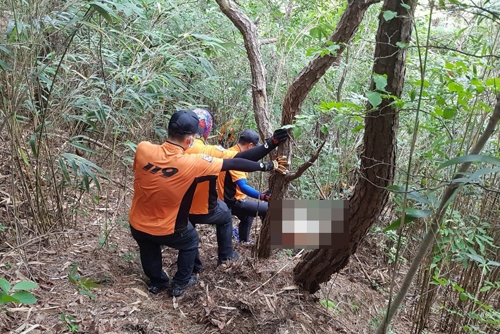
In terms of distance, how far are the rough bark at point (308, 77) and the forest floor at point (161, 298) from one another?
0.52 metres

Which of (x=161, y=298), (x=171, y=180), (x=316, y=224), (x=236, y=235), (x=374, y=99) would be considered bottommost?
(x=161, y=298)

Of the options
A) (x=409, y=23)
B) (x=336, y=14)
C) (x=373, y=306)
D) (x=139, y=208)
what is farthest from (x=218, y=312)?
(x=336, y=14)

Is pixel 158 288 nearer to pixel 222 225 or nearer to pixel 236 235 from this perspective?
pixel 222 225

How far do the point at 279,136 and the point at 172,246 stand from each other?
1129 millimetres

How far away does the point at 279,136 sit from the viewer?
10.2 feet

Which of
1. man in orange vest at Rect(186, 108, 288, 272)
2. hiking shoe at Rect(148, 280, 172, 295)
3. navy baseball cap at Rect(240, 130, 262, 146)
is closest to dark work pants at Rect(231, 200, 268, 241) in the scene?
man in orange vest at Rect(186, 108, 288, 272)

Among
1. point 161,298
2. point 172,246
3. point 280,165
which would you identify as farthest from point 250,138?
point 161,298

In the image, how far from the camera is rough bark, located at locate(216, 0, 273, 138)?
3426mm

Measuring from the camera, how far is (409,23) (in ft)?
6.70

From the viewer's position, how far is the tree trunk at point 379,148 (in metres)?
2.04

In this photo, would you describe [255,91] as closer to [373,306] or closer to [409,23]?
[409,23]

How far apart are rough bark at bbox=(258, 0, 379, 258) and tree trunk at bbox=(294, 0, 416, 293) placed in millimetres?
274

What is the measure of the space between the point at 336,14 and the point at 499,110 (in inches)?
142

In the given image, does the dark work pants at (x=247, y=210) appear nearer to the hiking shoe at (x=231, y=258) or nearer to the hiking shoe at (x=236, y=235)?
the hiking shoe at (x=236, y=235)
